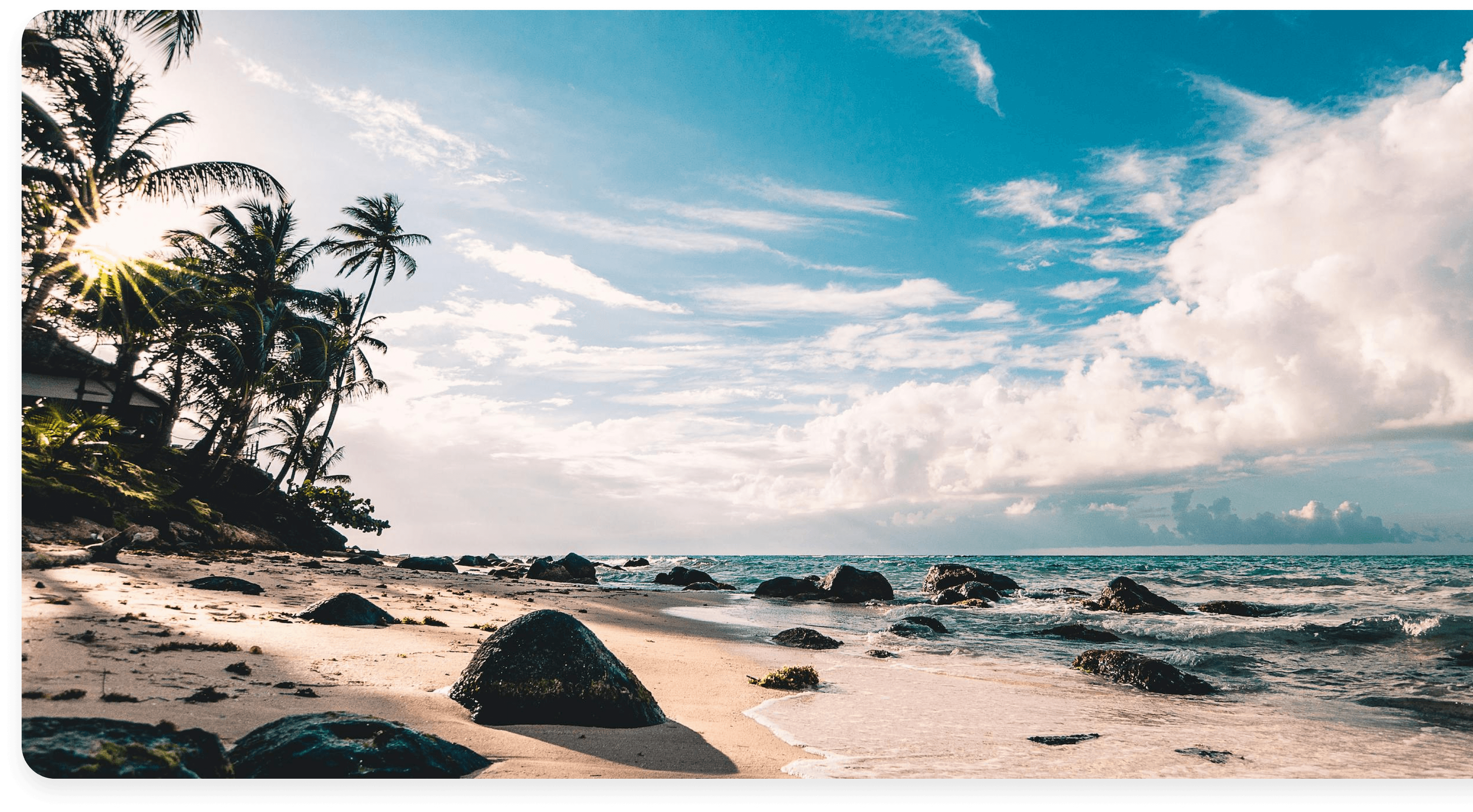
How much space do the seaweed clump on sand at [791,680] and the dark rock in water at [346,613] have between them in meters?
4.79

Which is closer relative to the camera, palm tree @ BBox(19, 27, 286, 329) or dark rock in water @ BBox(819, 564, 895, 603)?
palm tree @ BBox(19, 27, 286, 329)

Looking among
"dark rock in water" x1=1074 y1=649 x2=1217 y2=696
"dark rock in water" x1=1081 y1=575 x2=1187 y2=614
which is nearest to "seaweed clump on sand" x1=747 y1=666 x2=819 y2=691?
"dark rock in water" x1=1074 y1=649 x2=1217 y2=696

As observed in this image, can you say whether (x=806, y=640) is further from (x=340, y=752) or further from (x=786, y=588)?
(x=786, y=588)

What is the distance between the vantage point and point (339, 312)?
79.9 feet

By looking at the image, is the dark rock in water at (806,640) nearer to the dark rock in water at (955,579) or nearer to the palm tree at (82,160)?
the palm tree at (82,160)

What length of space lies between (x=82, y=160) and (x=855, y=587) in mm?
22185

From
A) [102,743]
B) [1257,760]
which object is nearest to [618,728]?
[102,743]

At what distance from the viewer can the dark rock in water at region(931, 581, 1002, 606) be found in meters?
21.6

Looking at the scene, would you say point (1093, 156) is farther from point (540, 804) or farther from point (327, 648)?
point (327, 648)

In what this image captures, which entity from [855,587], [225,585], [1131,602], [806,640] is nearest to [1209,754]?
[806,640]

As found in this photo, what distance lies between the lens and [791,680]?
7.94 metres

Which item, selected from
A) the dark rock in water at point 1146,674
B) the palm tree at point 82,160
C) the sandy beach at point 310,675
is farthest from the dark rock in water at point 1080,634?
the palm tree at point 82,160

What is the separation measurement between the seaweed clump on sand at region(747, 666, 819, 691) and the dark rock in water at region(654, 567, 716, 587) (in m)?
23.1

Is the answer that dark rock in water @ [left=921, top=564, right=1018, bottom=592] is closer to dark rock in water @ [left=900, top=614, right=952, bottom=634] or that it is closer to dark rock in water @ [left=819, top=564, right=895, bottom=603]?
dark rock in water @ [left=819, top=564, right=895, bottom=603]
